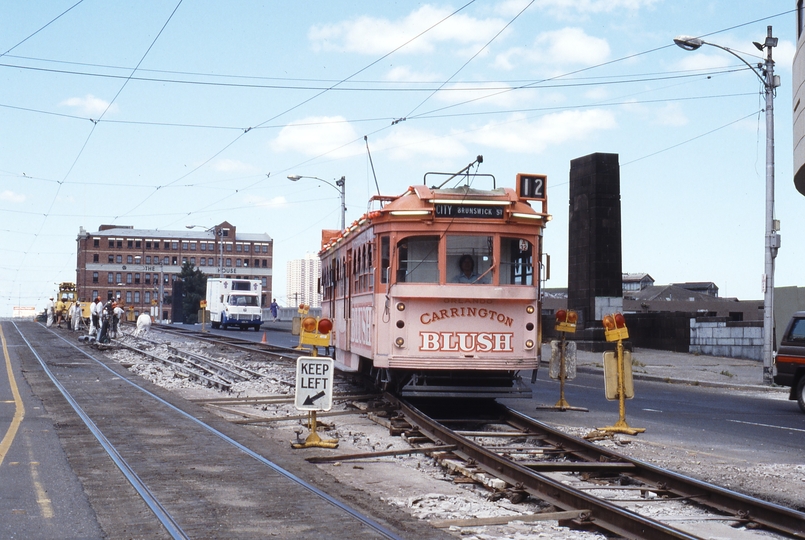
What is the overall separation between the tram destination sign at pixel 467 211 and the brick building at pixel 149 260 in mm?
120819

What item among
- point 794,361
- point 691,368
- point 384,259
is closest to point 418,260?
point 384,259

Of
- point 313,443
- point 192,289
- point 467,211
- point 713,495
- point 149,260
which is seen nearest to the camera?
point 713,495

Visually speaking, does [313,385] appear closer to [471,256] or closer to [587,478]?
[471,256]

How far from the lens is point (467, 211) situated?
13.2 m

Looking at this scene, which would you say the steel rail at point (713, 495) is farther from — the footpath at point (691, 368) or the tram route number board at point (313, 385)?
the footpath at point (691, 368)

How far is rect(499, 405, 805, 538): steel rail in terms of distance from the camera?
6598 mm

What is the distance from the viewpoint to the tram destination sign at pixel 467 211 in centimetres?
1316

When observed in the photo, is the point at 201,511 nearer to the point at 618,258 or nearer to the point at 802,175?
the point at 802,175

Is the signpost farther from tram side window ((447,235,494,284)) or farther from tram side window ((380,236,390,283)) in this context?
tram side window ((447,235,494,284))

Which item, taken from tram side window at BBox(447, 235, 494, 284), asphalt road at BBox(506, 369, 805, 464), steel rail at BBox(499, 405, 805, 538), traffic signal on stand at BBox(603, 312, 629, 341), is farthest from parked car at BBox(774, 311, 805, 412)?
steel rail at BBox(499, 405, 805, 538)

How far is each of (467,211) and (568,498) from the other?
6.50m

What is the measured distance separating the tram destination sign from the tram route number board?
128 inches

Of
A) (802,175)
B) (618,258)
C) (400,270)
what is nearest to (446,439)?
(400,270)

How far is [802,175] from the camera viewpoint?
16422 mm
